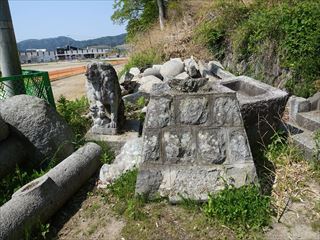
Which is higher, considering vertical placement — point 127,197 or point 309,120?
point 309,120

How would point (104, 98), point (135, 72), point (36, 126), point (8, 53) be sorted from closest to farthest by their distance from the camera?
point (36, 126), point (104, 98), point (8, 53), point (135, 72)

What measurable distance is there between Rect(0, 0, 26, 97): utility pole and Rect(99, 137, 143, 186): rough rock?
2.18 m

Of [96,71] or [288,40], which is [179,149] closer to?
[96,71]

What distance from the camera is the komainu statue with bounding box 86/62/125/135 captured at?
433cm

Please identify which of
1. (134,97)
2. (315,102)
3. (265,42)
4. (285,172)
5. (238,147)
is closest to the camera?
(238,147)

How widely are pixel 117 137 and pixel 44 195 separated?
1.70 meters

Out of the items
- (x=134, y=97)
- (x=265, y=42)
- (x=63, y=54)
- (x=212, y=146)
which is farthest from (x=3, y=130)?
(x=63, y=54)

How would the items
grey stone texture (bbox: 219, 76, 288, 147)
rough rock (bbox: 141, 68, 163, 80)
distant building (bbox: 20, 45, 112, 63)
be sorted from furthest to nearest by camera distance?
distant building (bbox: 20, 45, 112, 63) < rough rock (bbox: 141, 68, 163, 80) < grey stone texture (bbox: 219, 76, 288, 147)

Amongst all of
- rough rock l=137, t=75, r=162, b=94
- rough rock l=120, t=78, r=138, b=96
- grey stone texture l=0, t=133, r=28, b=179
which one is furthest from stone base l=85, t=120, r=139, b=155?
rough rock l=120, t=78, r=138, b=96

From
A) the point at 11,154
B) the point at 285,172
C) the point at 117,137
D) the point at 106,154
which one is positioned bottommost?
the point at 285,172

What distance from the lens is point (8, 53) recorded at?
5.05 metres

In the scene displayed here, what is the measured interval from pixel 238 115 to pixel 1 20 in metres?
4.07

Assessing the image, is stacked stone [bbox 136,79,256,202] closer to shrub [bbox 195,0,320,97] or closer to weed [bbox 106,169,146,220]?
weed [bbox 106,169,146,220]

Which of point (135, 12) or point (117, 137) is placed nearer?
point (117, 137)
